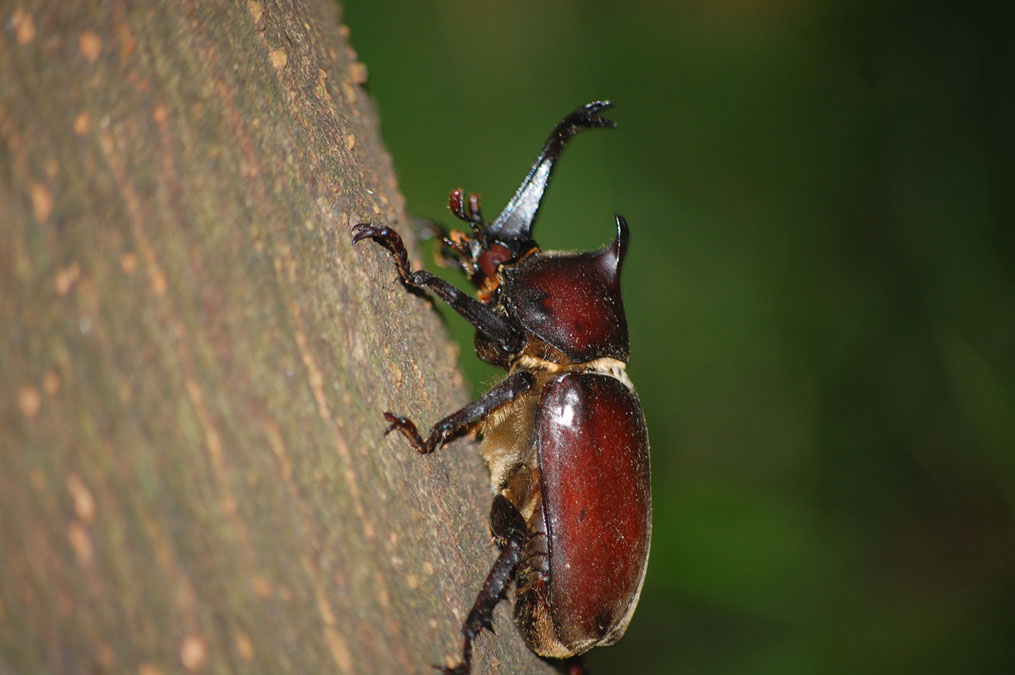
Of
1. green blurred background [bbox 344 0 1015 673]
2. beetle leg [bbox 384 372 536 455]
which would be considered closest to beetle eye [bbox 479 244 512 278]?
beetle leg [bbox 384 372 536 455]

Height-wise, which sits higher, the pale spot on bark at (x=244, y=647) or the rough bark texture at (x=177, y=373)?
the rough bark texture at (x=177, y=373)

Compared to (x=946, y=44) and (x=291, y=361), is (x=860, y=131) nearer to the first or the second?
(x=946, y=44)

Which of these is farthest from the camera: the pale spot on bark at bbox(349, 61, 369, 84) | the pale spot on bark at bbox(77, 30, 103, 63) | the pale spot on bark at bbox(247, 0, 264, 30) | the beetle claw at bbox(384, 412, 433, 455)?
the pale spot on bark at bbox(349, 61, 369, 84)

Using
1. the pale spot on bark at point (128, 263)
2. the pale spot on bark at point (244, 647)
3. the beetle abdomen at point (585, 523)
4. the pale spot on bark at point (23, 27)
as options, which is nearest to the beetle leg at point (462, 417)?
the beetle abdomen at point (585, 523)

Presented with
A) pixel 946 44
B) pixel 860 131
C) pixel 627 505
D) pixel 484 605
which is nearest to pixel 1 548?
pixel 484 605

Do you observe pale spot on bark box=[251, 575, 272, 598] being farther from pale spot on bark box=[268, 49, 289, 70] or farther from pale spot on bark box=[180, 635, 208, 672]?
pale spot on bark box=[268, 49, 289, 70]

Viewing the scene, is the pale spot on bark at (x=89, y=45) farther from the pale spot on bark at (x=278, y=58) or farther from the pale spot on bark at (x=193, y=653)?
the pale spot on bark at (x=193, y=653)

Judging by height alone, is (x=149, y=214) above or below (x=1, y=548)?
above
